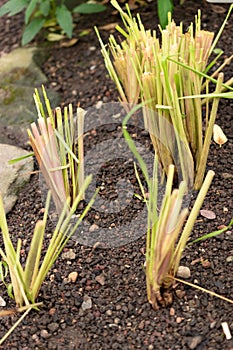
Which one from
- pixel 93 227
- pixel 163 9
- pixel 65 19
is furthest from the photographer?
pixel 65 19

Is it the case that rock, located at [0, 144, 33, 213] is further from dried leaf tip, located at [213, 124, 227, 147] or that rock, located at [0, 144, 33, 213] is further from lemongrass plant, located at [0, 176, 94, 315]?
dried leaf tip, located at [213, 124, 227, 147]

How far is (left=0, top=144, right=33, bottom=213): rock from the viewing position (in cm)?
192

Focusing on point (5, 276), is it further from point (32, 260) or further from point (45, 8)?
point (45, 8)

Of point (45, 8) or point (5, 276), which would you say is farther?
point (45, 8)

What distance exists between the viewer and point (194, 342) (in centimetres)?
146

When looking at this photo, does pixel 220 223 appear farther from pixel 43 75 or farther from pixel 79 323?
pixel 43 75

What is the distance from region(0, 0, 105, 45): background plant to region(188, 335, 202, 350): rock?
3.84 ft

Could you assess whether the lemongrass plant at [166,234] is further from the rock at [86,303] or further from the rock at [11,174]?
the rock at [11,174]

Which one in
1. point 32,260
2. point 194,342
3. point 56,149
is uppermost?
point 56,149

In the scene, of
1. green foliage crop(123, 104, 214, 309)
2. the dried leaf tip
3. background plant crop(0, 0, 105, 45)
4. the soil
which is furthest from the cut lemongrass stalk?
background plant crop(0, 0, 105, 45)

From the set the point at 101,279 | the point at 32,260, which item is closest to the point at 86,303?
the point at 101,279

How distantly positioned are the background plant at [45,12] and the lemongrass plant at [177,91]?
0.56 meters

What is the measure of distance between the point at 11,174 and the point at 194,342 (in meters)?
0.78

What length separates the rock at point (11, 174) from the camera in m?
1.92
